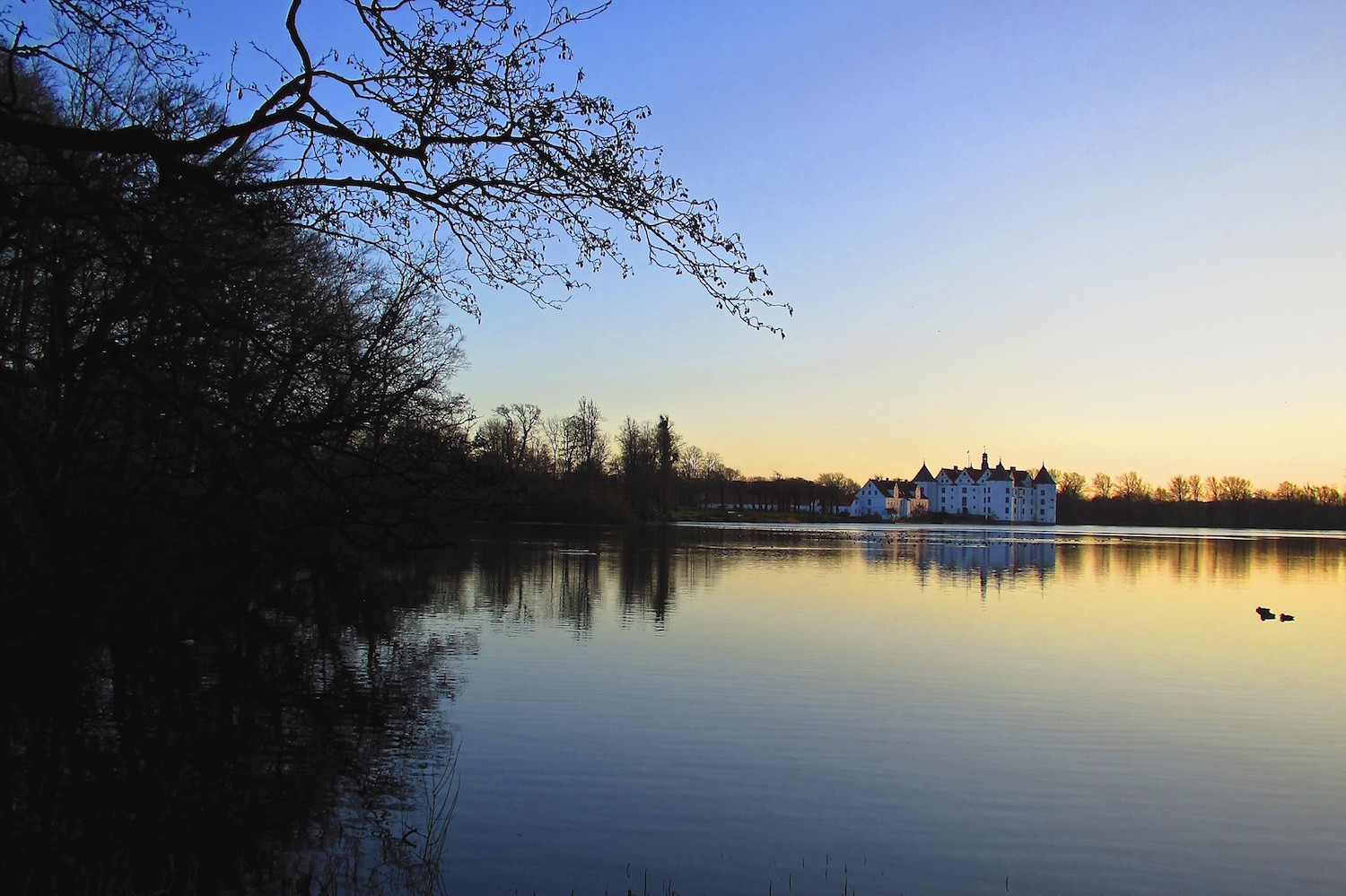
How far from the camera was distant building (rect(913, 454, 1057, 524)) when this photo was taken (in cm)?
13900

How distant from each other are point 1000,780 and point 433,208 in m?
7.34

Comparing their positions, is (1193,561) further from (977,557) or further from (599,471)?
(599,471)

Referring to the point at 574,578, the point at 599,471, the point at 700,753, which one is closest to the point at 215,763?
the point at 700,753

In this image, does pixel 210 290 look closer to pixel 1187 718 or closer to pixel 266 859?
pixel 266 859

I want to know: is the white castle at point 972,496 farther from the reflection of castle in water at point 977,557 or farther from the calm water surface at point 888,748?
the calm water surface at point 888,748

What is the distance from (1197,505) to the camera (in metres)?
137

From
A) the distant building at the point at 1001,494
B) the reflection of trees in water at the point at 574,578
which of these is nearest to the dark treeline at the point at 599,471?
the reflection of trees in water at the point at 574,578

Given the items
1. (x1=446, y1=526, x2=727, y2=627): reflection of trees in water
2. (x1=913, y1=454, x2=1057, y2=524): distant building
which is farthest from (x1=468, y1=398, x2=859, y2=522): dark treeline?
(x1=913, y1=454, x2=1057, y2=524): distant building

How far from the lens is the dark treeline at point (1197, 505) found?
12169cm

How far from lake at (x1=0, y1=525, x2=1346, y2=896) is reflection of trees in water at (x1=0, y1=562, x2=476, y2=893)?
4cm

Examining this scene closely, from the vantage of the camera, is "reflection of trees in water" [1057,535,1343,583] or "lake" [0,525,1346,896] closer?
"lake" [0,525,1346,896]

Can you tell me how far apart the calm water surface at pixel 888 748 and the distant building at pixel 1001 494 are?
120332 mm

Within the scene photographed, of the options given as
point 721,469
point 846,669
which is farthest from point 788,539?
point 721,469

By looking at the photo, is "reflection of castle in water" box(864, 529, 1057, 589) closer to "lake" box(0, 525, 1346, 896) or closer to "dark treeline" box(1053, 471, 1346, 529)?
"lake" box(0, 525, 1346, 896)
